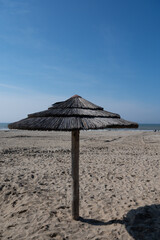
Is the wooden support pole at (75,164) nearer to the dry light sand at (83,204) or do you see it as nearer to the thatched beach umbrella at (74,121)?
the thatched beach umbrella at (74,121)

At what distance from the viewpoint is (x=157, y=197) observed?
4.93 metres

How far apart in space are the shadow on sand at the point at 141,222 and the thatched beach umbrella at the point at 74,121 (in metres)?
0.89

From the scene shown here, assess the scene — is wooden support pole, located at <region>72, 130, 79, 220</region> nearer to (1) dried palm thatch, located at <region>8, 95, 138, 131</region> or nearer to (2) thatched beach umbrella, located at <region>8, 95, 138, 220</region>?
(2) thatched beach umbrella, located at <region>8, 95, 138, 220</region>

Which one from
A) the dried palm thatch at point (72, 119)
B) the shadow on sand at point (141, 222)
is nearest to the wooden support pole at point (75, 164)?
the dried palm thatch at point (72, 119)

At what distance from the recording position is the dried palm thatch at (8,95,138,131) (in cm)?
309

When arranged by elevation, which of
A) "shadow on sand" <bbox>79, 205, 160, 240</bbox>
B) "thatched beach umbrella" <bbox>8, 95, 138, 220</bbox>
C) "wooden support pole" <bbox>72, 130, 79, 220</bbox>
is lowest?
"shadow on sand" <bbox>79, 205, 160, 240</bbox>

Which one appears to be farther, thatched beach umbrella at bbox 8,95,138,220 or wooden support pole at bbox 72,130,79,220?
wooden support pole at bbox 72,130,79,220

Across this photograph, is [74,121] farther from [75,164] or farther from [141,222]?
[141,222]

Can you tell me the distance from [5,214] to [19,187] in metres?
1.32

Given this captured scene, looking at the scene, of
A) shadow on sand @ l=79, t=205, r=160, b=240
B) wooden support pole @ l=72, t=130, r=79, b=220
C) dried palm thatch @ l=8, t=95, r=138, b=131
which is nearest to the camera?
dried palm thatch @ l=8, t=95, r=138, b=131

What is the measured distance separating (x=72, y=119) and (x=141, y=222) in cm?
270

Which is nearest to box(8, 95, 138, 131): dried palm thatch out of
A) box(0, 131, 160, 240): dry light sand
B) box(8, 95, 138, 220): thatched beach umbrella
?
box(8, 95, 138, 220): thatched beach umbrella

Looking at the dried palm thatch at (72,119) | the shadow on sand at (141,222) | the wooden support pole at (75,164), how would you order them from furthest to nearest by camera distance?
the wooden support pole at (75,164) < the shadow on sand at (141,222) < the dried palm thatch at (72,119)

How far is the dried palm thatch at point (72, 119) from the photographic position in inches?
121
